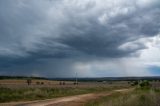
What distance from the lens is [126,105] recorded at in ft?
64.4

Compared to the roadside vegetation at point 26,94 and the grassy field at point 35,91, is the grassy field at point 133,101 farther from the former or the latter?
the grassy field at point 35,91

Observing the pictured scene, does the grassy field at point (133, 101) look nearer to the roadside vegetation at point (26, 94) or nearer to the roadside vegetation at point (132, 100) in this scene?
the roadside vegetation at point (132, 100)

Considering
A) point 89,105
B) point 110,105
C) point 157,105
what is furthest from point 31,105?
point 157,105

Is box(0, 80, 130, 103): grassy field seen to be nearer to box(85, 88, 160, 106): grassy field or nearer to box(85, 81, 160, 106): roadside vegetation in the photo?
box(85, 81, 160, 106): roadside vegetation

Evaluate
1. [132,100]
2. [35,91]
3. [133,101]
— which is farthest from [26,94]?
[133,101]

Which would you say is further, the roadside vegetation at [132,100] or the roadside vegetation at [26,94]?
the roadside vegetation at [26,94]

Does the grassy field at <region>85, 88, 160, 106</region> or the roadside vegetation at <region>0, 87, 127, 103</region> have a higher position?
the roadside vegetation at <region>0, 87, 127, 103</region>

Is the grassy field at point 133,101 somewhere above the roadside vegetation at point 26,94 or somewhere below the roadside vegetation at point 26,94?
below

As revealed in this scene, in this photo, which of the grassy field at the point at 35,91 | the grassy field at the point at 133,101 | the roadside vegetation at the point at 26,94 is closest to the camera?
the grassy field at the point at 133,101

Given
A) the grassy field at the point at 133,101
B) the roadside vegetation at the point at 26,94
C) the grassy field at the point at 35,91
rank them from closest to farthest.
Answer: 1. the grassy field at the point at 133,101
2. the roadside vegetation at the point at 26,94
3. the grassy field at the point at 35,91

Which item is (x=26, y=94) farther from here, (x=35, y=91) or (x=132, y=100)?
(x=132, y=100)

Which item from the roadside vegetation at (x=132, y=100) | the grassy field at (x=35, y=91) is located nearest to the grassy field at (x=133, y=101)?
the roadside vegetation at (x=132, y=100)

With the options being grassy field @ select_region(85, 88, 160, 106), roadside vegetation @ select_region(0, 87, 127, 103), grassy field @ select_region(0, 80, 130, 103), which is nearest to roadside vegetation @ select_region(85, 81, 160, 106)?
grassy field @ select_region(85, 88, 160, 106)

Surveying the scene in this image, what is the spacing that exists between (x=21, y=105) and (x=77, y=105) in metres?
4.28
